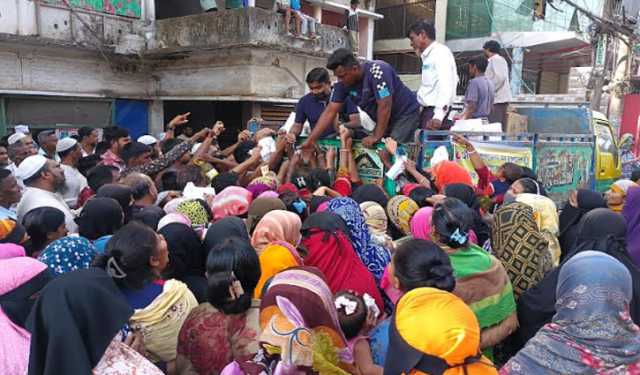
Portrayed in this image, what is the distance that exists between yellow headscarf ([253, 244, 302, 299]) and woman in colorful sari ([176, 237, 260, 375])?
328 millimetres

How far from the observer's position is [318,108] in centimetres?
506

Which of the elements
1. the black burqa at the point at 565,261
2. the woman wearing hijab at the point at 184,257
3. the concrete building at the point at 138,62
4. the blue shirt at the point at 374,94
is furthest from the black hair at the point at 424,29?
the concrete building at the point at 138,62

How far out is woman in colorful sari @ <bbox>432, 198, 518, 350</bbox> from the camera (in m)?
2.30

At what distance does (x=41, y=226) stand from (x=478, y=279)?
96.3 inches

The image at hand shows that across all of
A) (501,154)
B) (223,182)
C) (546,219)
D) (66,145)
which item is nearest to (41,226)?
(223,182)

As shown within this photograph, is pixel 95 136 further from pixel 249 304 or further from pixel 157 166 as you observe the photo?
pixel 249 304

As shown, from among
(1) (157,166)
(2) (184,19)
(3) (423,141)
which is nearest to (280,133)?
(1) (157,166)

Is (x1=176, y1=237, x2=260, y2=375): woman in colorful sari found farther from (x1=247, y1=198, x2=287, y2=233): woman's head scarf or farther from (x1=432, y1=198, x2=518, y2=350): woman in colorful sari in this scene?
(x1=247, y1=198, x2=287, y2=233): woman's head scarf

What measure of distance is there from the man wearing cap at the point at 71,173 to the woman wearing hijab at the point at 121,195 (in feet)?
4.22

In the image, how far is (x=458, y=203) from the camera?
8.41 feet

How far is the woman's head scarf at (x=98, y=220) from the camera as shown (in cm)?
289

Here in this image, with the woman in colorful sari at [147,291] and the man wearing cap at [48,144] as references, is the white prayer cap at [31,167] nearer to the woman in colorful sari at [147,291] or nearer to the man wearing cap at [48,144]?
the woman in colorful sari at [147,291]

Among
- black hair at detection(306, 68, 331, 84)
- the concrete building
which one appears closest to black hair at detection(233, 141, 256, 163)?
black hair at detection(306, 68, 331, 84)

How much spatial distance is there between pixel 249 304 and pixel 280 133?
3.47m
